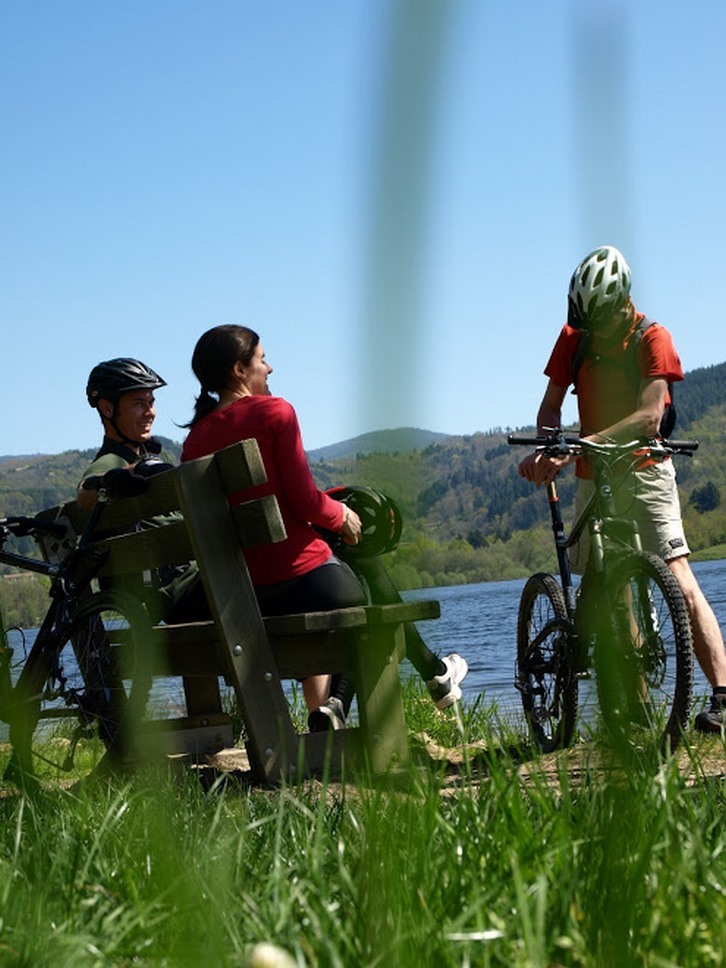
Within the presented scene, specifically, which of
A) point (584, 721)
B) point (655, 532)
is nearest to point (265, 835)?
point (584, 721)

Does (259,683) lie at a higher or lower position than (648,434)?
lower

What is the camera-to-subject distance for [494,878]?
178 cm

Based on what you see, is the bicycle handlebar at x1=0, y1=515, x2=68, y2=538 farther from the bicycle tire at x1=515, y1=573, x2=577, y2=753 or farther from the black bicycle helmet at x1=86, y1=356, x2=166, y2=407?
the bicycle tire at x1=515, y1=573, x2=577, y2=753

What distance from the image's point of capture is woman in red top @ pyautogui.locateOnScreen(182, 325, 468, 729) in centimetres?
464

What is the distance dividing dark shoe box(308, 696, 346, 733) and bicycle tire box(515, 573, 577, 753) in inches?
31.2

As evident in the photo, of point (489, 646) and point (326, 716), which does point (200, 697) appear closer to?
point (326, 716)

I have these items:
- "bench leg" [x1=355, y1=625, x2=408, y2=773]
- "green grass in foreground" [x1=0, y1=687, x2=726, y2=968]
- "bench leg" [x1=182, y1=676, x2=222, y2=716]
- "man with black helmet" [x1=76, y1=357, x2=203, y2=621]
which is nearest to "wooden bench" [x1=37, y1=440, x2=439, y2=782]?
"bench leg" [x1=355, y1=625, x2=408, y2=773]

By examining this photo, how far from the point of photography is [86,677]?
17.4 ft

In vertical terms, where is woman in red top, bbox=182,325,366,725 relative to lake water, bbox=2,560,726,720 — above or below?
above

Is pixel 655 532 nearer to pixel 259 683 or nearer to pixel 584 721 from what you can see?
pixel 259 683

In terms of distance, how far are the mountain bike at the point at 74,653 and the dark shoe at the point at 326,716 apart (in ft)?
2.28

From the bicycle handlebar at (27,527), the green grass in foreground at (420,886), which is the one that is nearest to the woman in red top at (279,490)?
the bicycle handlebar at (27,527)

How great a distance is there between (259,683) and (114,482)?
3.41ft

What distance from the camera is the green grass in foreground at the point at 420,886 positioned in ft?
4.57
